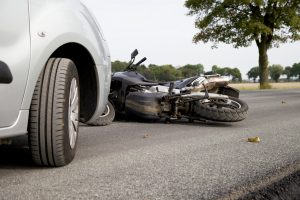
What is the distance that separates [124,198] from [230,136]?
2.93 m

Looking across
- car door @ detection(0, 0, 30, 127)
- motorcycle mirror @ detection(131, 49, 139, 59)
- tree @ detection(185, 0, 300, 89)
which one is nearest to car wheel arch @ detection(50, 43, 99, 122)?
car door @ detection(0, 0, 30, 127)

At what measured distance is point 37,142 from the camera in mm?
3162

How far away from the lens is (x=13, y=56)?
2.84m

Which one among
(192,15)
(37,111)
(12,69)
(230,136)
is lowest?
(230,136)

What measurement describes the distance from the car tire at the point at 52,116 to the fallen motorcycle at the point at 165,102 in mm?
3290

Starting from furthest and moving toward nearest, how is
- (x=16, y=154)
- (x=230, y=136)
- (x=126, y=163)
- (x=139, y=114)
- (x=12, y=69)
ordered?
A: (x=139, y=114), (x=230, y=136), (x=16, y=154), (x=126, y=163), (x=12, y=69)

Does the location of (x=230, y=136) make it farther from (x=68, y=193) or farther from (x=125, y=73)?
(x=68, y=193)

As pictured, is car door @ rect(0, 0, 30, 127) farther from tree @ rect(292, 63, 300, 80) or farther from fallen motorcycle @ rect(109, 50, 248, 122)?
tree @ rect(292, 63, 300, 80)

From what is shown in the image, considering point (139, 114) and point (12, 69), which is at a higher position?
point (12, 69)

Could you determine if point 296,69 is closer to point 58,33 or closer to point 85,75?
point 85,75

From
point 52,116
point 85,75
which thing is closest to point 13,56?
point 52,116

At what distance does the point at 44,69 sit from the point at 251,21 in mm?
27215

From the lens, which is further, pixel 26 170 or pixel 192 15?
pixel 192 15

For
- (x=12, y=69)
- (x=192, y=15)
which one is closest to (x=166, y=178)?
(x=12, y=69)
